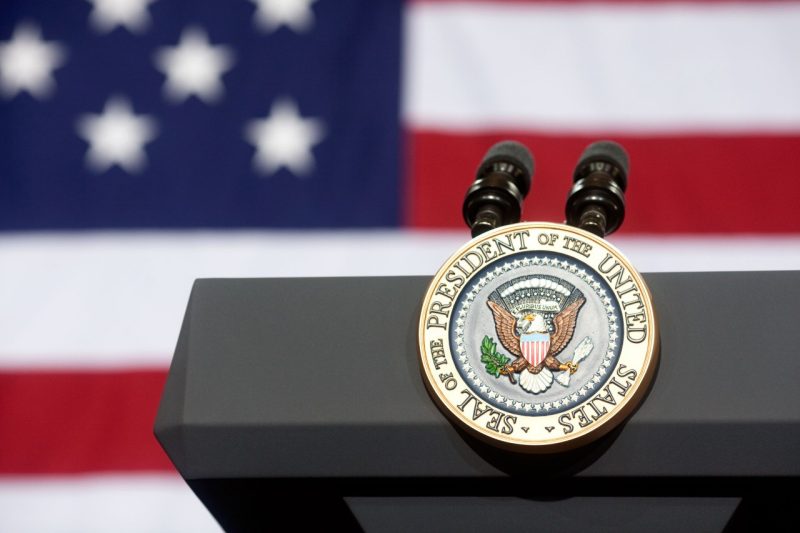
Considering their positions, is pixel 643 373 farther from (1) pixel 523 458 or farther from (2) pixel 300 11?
(2) pixel 300 11

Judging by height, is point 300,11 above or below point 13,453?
above

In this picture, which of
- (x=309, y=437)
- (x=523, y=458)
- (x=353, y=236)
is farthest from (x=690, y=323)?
(x=353, y=236)

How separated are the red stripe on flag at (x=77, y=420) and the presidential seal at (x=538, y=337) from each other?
51.0 inches

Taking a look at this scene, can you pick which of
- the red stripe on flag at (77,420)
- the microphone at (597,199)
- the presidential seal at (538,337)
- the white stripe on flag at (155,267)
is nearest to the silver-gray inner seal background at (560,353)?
the presidential seal at (538,337)

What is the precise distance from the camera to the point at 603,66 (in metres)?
2.49

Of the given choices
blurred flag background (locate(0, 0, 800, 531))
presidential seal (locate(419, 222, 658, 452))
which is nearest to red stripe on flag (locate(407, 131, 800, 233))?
blurred flag background (locate(0, 0, 800, 531))

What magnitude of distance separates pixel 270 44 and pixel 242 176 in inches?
13.1

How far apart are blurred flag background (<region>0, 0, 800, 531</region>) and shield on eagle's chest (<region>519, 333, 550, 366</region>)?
1.23m

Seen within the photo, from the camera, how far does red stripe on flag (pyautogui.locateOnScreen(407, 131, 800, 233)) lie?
7.68ft

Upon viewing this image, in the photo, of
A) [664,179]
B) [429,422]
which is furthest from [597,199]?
[664,179]

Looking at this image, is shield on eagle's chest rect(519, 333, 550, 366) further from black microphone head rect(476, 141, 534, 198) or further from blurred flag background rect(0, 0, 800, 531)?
blurred flag background rect(0, 0, 800, 531)

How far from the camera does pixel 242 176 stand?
2.46m

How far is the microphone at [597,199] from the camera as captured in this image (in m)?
1.21

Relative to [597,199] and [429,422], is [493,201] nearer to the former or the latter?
[597,199]
